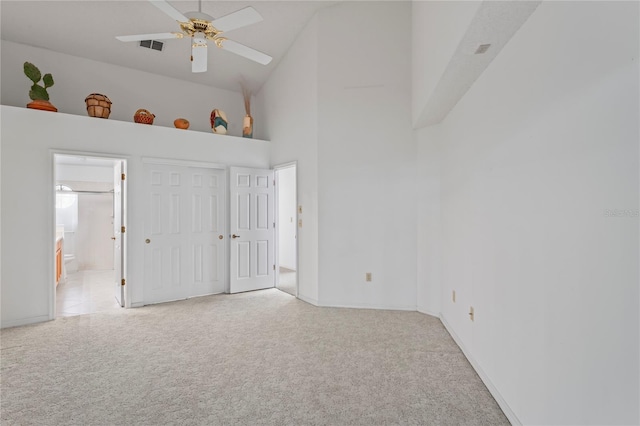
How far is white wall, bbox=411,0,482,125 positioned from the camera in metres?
2.00

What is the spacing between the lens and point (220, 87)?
565cm

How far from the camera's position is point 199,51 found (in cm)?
319

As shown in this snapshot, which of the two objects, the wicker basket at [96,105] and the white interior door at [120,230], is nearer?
the wicker basket at [96,105]

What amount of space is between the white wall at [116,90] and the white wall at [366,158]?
2.27 m

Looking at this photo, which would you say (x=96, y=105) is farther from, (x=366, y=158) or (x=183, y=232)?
(x=366, y=158)

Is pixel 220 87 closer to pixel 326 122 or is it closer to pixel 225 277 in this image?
pixel 326 122

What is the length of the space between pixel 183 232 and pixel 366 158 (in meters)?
2.86

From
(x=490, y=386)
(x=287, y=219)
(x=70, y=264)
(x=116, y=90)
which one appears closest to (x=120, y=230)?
(x=116, y=90)

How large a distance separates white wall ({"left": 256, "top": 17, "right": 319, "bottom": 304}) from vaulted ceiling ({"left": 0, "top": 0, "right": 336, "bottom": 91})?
31cm

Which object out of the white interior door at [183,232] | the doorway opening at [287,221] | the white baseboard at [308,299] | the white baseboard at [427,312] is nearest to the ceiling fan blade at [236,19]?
the white interior door at [183,232]

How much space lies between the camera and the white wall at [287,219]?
7.24m

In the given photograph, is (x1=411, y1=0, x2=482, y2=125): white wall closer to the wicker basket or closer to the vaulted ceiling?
the vaulted ceiling

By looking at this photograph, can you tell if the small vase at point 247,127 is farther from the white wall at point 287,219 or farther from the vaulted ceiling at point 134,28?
the white wall at point 287,219

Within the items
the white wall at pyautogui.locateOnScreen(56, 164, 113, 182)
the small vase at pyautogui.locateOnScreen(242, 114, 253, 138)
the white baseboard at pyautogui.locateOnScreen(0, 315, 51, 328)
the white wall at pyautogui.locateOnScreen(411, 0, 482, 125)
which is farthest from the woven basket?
the white wall at pyautogui.locateOnScreen(411, 0, 482, 125)
